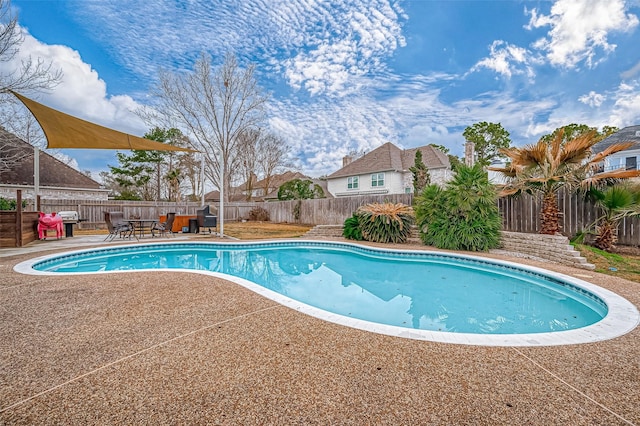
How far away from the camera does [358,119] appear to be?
58.5ft

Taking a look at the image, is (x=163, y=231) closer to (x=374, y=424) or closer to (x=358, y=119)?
(x=374, y=424)

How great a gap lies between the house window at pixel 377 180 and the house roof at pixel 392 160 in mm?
359

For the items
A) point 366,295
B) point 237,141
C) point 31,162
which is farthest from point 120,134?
point 237,141

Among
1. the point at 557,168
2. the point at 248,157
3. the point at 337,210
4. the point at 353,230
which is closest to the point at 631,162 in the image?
the point at 557,168

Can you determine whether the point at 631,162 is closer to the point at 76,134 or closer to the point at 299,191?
the point at 299,191

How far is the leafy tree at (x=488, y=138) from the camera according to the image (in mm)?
24906

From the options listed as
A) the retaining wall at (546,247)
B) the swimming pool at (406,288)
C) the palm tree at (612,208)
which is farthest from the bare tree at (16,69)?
the palm tree at (612,208)

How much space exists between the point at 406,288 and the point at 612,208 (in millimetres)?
5395

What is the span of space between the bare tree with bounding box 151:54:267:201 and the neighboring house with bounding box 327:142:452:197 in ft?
29.0

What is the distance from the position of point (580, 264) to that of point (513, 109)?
46.5ft

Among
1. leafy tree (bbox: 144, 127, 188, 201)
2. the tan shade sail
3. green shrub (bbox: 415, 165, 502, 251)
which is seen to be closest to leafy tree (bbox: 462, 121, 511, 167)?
green shrub (bbox: 415, 165, 502, 251)

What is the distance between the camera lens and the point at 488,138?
25.4 meters

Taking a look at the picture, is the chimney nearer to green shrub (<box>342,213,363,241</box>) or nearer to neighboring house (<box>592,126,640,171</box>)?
neighboring house (<box>592,126,640,171</box>)

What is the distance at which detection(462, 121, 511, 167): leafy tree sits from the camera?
81.7ft
